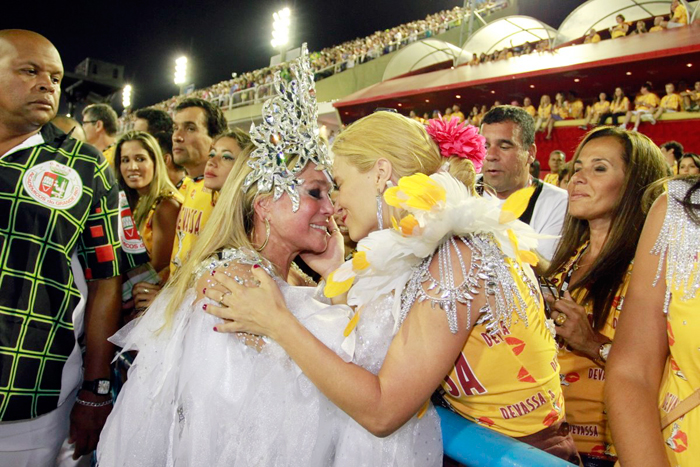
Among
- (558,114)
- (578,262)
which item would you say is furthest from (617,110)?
(578,262)

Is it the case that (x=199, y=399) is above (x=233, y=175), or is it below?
below

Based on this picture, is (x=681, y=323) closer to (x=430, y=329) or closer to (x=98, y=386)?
(x=430, y=329)

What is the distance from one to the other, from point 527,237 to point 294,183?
0.90 metres

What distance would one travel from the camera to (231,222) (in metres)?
1.90

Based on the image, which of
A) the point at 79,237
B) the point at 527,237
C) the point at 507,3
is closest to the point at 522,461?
the point at 527,237

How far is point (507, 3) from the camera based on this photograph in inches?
922

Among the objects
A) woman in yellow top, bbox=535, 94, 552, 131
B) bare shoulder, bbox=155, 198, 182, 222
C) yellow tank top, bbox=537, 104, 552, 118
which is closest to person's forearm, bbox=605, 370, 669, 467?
bare shoulder, bbox=155, 198, 182, 222

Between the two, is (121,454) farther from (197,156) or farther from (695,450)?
(197,156)

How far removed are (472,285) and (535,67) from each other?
43.0 ft

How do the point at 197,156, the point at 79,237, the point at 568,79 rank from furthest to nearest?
the point at 568,79 < the point at 197,156 < the point at 79,237

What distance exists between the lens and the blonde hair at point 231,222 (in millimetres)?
1853

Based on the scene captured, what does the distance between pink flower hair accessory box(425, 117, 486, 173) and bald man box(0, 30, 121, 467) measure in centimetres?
144

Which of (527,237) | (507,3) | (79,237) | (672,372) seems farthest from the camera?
(507,3)

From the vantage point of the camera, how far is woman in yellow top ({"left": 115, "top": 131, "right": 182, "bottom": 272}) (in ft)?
12.3
